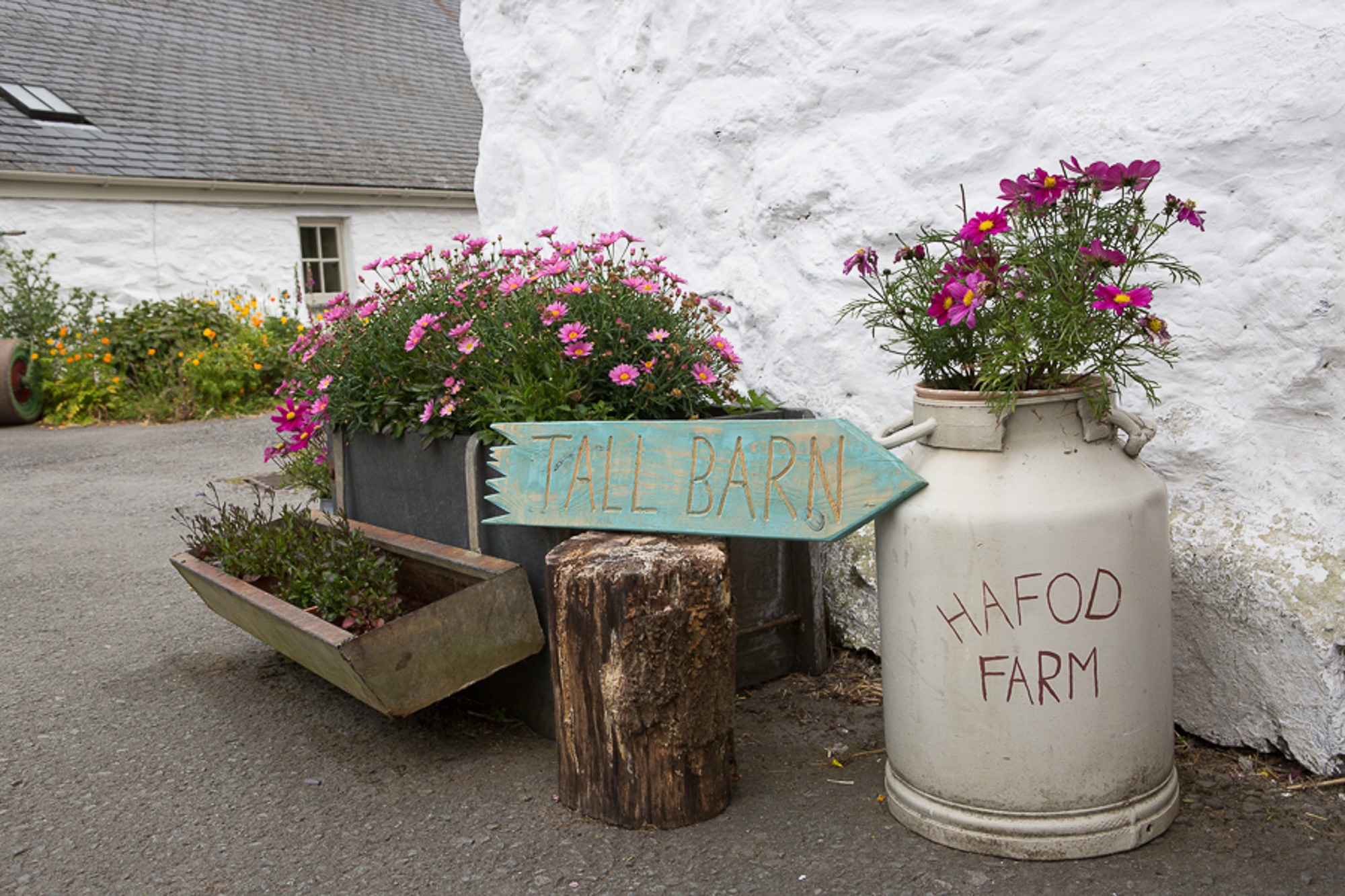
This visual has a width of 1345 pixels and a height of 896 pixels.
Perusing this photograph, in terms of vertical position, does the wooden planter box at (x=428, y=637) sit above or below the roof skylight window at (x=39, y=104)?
below

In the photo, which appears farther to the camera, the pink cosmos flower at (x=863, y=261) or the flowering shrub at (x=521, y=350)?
the flowering shrub at (x=521, y=350)

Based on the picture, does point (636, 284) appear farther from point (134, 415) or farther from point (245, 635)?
point (134, 415)

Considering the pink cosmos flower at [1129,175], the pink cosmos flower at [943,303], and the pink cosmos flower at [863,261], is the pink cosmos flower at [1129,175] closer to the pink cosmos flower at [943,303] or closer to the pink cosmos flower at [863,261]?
the pink cosmos flower at [943,303]

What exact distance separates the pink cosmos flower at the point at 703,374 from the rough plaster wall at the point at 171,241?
10.1 meters

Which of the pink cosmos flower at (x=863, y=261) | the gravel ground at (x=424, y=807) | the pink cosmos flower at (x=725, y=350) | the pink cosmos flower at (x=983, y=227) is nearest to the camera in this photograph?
the pink cosmos flower at (x=983, y=227)

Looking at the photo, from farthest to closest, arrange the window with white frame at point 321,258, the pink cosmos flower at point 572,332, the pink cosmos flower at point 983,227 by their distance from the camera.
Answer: the window with white frame at point 321,258
the pink cosmos flower at point 572,332
the pink cosmos flower at point 983,227

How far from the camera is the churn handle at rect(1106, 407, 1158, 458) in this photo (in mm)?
2090

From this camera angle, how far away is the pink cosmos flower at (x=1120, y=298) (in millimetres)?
1919

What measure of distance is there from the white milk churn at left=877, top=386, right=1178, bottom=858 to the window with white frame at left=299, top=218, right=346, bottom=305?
1193 cm

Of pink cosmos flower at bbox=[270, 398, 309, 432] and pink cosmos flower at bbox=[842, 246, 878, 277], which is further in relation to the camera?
pink cosmos flower at bbox=[270, 398, 309, 432]

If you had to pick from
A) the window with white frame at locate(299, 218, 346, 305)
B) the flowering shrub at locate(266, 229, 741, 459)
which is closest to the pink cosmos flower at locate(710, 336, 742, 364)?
the flowering shrub at locate(266, 229, 741, 459)

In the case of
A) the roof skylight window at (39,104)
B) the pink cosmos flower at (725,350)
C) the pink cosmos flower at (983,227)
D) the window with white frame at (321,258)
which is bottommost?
the pink cosmos flower at (725,350)

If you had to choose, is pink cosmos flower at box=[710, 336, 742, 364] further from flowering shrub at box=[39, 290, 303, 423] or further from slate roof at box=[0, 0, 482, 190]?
slate roof at box=[0, 0, 482, 190]

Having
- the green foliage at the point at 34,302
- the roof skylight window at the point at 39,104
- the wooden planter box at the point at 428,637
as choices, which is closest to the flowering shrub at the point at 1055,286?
the wooden planter box at the point at 428,637
